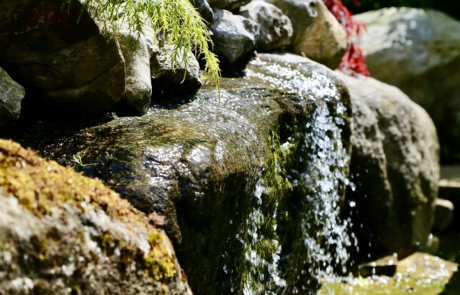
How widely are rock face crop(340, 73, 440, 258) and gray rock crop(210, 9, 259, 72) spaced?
5.59ft

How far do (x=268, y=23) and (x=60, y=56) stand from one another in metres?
3.11

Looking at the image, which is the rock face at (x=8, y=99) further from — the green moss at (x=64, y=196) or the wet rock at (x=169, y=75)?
the wet rock at (x=169, y=75)

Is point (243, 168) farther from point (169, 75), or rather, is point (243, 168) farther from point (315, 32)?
point (315, 32)

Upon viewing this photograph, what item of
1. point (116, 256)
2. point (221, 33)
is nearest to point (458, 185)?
point (221, 33)

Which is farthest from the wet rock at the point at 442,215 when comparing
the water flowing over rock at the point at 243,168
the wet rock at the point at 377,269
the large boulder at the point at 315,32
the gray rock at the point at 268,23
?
the gray rock at the point at 268,23

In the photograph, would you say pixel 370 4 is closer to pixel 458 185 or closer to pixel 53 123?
pixel 458 185

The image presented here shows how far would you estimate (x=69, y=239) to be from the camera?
1603mm

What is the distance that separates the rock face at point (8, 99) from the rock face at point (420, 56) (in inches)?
313

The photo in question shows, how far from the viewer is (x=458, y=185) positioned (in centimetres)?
800

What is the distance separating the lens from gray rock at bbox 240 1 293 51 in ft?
17.5

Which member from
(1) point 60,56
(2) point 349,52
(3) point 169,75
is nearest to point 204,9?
(3) point 169,75

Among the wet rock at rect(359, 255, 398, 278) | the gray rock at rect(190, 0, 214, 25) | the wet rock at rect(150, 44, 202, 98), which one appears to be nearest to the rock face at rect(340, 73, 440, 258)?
the wet rock at rect(359, 255, 398, 278)

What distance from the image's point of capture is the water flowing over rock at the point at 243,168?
2.44 m

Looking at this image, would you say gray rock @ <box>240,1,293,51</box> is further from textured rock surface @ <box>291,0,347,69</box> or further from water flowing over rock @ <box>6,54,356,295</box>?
textured rock surface @ <box>291,0,347,69</box>
